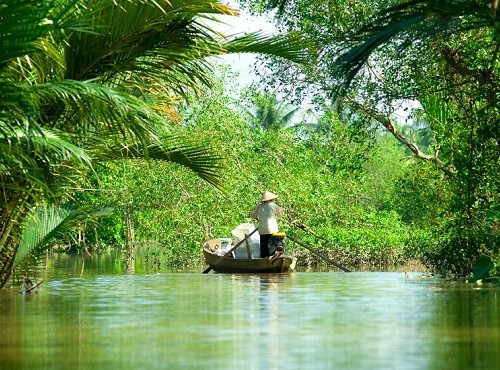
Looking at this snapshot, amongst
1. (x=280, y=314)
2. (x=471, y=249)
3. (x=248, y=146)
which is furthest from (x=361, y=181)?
(x=280, y=314)

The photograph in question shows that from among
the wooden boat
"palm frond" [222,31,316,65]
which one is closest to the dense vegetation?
"palm frond" [222,31,316,65]

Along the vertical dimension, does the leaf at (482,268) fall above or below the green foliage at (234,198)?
below

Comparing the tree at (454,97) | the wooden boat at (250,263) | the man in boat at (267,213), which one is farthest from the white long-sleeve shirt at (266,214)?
the tree at (454,97)

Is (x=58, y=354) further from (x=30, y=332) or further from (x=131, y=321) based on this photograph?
(x=131, y=321)

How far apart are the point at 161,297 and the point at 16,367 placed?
8097 millimetres

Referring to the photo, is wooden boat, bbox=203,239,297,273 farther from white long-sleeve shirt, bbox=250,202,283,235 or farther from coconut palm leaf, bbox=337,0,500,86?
coconut palm leaf, bbox=337,0,500,86

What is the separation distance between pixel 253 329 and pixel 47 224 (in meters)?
6.25

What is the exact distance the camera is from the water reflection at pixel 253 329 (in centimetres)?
781

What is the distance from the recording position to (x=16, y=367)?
7570mm

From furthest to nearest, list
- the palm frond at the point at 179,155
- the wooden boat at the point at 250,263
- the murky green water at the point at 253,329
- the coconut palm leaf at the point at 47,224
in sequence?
the wooden boat at the point at 250,263 < the palm frond at the point at 179,155 < the coconut palm leaf at the point at 47,224 < the murky green water at the point at 253,329

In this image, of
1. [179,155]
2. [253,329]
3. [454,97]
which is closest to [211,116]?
[454,97]

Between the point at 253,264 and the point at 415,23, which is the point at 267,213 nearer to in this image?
the point at 253,264

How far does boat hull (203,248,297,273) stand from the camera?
2770cm

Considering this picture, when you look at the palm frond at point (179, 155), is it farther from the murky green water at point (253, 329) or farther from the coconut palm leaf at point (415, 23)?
the coconut palm leaf at point (415, 23)
